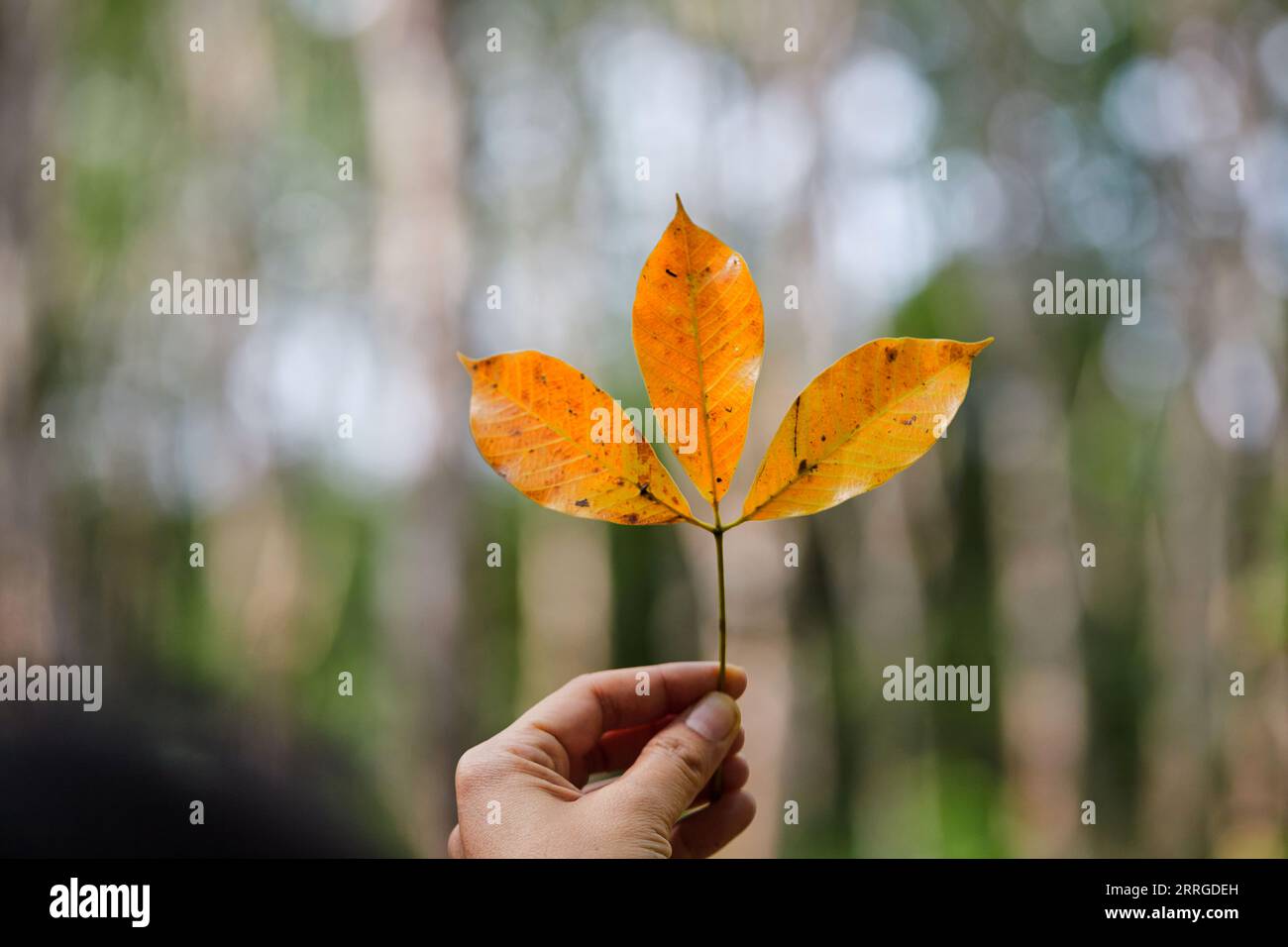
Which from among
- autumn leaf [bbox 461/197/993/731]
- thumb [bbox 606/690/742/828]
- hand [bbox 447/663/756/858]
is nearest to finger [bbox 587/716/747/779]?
hand [bbox 447/663/756/858]

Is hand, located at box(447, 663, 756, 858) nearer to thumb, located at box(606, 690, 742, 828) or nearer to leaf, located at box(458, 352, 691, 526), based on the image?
thumb, located at box(606, 690, 742, 828)

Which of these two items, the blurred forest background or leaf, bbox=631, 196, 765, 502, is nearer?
leaf, bbox=631, 196, 765, 502

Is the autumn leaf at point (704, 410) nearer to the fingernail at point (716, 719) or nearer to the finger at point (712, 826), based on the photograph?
the fingernail at point (716, 719)

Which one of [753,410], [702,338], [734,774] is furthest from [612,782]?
[753,410]

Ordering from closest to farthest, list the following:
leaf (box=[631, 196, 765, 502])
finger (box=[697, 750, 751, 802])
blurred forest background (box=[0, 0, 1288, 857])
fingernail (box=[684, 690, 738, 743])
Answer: leaf (box=[631, 196, 765, 502])
fingernail (box=[684, 690, 738, 743])
finger (box=[697, 750, 751, 802])
blurred forest background (box=[0, 0, 1288, 857])

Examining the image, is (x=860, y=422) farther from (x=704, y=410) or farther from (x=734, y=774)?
(x=734, y=774)

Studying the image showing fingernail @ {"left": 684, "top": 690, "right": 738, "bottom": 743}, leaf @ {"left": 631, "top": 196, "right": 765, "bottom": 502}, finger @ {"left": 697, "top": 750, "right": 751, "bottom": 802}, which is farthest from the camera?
finger @ {"left": 697, "top": 750, "right": 751, "bottom": 802}

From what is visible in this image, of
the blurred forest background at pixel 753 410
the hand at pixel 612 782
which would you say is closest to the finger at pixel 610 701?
the hand at pixel 612 782

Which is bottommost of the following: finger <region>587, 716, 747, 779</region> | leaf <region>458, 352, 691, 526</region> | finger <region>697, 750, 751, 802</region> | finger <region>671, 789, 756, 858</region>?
finger <region>671, 789, 756, 858</region>

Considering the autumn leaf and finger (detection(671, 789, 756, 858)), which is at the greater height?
the autumn leaf
